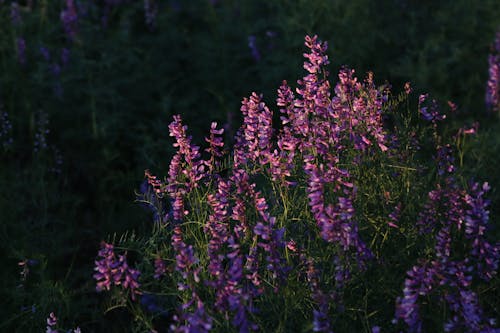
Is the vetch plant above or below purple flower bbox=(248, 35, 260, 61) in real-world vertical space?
below

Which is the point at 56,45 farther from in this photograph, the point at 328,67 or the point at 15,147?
the point at 328,67

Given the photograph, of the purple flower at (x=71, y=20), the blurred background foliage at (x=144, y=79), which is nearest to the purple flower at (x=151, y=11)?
the blurred background foliage at (x=144, y=79)

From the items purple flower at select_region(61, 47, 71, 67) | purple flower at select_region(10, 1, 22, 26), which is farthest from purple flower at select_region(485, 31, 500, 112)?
purple flower at select_region(10, 1, 22, 26)

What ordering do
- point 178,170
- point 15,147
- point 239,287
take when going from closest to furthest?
point 239,287 < point 178,170 < point 15,147

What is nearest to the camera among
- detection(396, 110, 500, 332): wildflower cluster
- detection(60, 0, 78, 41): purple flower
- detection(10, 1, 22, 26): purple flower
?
detection(396, 110, 500, 332): wildflower cluster

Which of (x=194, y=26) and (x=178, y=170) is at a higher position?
(x=194, y=26)

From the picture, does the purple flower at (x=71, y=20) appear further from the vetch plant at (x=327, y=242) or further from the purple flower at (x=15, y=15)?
the vetch plant at (x=327, y=242)

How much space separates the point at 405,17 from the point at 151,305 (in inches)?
162

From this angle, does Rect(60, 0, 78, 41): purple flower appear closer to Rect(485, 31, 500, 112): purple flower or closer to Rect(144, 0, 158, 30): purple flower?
Rect(144, 0, 158, 30): purple flower

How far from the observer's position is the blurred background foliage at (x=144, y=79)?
→ 14.4ft

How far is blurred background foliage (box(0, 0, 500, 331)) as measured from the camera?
4.38 m

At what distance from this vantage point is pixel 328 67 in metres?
5.64

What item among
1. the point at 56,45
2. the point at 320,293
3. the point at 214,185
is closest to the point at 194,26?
the point at 56,45

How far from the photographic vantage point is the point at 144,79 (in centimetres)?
556
